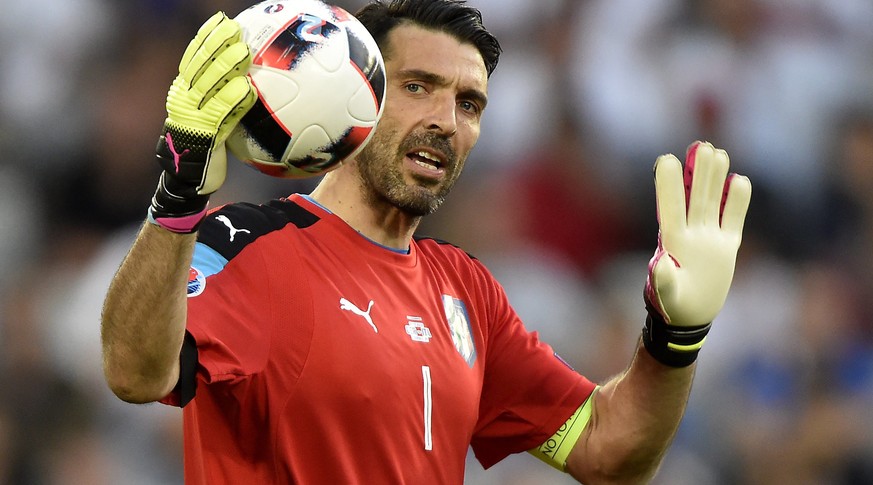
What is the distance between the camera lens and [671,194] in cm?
346

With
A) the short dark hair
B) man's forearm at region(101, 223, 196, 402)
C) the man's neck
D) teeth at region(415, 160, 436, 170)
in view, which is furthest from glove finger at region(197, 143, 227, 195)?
the short dark hair

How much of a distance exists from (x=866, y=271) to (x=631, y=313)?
1.73m

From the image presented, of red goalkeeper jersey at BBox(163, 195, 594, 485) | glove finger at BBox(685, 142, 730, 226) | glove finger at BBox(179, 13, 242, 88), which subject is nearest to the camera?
glove finger at BBox(179, 13, 242, 88)

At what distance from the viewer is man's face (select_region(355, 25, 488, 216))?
3639mm

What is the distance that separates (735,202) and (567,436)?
998 mm

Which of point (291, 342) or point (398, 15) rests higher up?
point (398, 15)

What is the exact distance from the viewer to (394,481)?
326 centimetres

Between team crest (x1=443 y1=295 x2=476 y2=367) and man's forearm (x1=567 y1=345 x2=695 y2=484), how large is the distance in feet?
1.75

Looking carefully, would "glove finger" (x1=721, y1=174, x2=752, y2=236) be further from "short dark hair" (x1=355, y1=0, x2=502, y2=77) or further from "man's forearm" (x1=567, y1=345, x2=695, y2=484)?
"short dark hair" (x1=355, y1=0, x2=502, y2=77)

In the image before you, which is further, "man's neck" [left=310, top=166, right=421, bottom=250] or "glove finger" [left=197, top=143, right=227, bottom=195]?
"man's neck" [left=310, top=166, right=421, bottom=250]

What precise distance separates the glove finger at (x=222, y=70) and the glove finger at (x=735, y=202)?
167 centimetres

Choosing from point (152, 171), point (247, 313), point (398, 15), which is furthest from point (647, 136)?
point (247, 313)

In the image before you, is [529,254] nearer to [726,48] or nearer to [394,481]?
[726,48]

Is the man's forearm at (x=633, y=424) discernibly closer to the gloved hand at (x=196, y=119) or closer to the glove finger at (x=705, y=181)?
the glove finger at (x=705, y=181)
